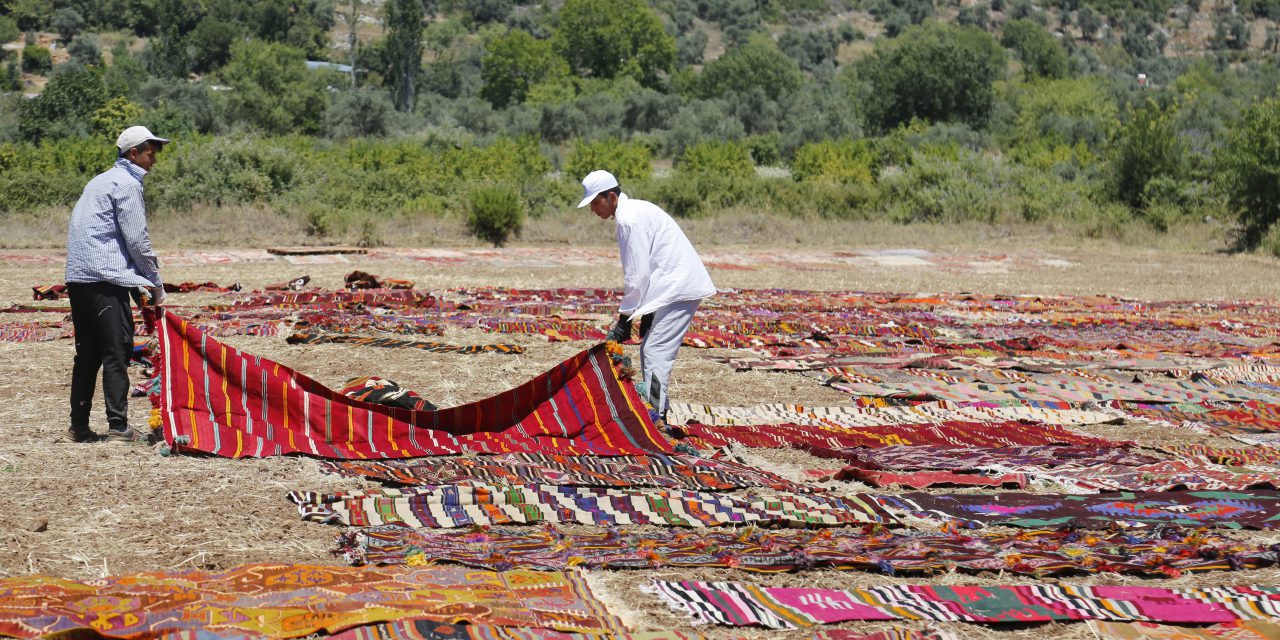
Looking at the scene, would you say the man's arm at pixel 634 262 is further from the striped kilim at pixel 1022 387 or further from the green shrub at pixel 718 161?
the green shrub at pixel 718 161

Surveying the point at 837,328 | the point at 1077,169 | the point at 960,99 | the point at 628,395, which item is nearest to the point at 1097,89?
the point at 960,99

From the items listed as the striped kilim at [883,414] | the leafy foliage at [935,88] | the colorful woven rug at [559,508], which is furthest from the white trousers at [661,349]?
the leafy foliage at [935,88]

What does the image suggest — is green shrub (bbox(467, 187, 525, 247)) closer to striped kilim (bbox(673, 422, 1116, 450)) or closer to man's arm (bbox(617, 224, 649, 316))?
striped kilim (bbox(673, 422, 1116, 450))

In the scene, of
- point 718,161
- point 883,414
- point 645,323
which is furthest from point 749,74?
point 645,323

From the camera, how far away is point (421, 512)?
17.4 ft

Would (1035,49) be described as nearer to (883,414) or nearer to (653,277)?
(883,414)

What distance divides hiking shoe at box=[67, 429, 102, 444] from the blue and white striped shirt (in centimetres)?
81

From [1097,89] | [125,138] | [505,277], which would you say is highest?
[1097,89]

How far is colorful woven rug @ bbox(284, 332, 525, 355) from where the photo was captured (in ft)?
35.2

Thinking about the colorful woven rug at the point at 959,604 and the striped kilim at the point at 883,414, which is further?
the striped kilim at the point at 883,414

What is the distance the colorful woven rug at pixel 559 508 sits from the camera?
17.3ft

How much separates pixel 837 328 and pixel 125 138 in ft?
25.4

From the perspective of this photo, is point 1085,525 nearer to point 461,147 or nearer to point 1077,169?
point 1077,169

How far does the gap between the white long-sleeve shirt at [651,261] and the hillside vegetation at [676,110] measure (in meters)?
18.8
